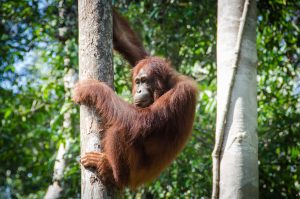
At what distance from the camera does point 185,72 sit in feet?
21.0

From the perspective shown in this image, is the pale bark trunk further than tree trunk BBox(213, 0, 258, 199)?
Yes

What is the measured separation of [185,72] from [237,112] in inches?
116

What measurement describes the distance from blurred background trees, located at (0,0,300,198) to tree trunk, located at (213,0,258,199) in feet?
6.35

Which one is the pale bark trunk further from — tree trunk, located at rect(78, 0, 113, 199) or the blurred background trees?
tree trunk, located at rect(78, 0, 113, 199)

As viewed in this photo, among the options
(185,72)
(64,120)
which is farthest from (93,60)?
(64,120)

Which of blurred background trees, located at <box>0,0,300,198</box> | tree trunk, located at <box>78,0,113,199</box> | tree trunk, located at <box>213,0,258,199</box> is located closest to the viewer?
tree trunk, located at <box>78,0,113,199</box>

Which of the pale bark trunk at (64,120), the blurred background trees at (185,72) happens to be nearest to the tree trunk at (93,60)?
the blurred background trees at (185,72)

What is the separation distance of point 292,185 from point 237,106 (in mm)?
2571

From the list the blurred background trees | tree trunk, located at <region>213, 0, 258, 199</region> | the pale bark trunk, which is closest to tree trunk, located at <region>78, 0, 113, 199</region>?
tree trunk, located at <region>213, 0, 258, 199</region>

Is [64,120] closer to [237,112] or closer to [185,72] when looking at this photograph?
[185,72]

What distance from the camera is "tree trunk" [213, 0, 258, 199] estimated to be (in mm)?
3377

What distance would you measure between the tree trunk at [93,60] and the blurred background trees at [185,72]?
2.02 metres

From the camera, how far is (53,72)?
23.1ft

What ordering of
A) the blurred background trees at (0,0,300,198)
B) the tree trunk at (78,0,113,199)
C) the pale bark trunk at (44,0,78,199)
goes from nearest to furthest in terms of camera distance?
the tree trunk at (78,0,113,199), the blurred background trees at (0,0,300,198), the pale bark trunk at (44,0,78,199)
